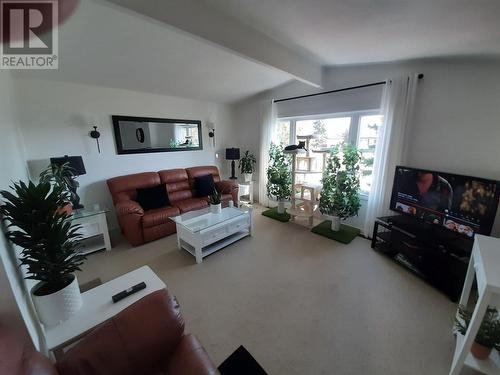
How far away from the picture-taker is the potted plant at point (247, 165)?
4598mm

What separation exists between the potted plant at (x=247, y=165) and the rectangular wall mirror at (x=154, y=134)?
985mm

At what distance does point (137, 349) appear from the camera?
0.95 meters

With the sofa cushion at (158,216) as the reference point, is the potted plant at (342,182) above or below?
above

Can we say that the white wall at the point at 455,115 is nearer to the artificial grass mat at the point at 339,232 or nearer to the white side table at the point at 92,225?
→ the artificial grass mat at the point at 339,232

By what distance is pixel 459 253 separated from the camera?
2.02m

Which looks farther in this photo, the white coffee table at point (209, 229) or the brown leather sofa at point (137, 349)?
the white coffee table at point (209, 229)

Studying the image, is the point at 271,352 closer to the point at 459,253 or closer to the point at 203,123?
the point at 459,253

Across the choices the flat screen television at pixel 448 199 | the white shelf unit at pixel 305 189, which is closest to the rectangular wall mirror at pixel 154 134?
the white shelf unit at pixel 305 189

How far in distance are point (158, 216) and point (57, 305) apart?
1871mm

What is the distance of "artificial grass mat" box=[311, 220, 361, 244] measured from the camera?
122 inches

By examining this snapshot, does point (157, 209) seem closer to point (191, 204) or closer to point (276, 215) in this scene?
point (191, 204)

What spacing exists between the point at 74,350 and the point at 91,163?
2970 mm

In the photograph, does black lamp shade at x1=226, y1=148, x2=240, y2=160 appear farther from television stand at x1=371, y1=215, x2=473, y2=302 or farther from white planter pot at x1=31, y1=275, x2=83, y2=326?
white planter pot at x1=31, y1=275, x2=83, y2=326

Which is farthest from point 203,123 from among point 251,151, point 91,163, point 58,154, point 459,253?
point 459,253
